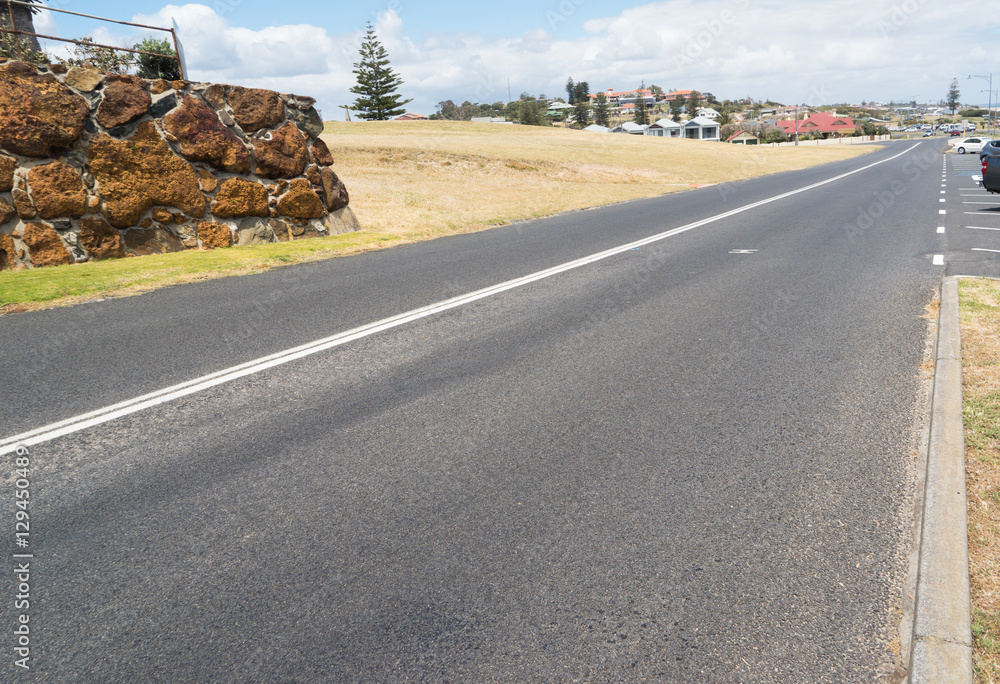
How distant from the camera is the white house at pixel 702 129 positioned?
139m

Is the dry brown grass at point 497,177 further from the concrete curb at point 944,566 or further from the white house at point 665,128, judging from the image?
the white house at point 665,128

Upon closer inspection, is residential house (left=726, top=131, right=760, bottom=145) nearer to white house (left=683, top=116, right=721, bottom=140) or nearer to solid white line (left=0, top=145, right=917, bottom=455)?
white house (left=683, top=116, right=721, bottom=140)

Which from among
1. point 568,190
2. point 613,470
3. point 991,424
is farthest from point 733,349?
point 568,190

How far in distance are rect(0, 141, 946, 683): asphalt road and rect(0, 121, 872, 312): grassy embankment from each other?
2463 millimetres

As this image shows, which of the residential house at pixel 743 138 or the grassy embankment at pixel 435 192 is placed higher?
the residential house at pixel 743 138

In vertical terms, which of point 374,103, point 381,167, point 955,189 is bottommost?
point 955,189

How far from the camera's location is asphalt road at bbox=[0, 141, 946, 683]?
2719 mm

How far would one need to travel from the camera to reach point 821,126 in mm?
152875

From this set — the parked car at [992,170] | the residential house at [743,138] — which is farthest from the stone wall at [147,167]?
the residential house at [743,138]

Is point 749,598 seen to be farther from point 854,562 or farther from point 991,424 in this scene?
point 991,424

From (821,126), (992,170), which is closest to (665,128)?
(821,126)

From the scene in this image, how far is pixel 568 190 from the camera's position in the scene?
27.6m

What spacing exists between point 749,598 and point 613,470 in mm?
1236

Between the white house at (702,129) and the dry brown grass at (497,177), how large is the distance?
89.6 meters
